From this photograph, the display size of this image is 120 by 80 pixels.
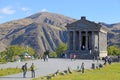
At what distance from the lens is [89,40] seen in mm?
144375

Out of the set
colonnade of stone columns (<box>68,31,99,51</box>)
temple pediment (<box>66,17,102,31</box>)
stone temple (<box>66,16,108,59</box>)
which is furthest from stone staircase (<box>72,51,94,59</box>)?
temple pediment (<box>66,17,102,31</box>)

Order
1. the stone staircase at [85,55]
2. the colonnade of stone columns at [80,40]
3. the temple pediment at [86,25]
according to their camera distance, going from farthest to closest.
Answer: the colonnade of stone columns at [80,40] < the temple pediment at [86,25] < the stone staircase at [85,55]

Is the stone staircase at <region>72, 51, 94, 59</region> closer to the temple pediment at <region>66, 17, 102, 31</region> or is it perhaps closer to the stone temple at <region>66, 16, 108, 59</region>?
the stone temple at <region>66, 16, 108, 59</region>

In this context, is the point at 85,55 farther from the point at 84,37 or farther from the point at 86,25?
the point at 84,37

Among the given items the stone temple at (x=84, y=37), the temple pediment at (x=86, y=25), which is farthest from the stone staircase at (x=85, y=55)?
the temple pediment at (x=86, y=25)

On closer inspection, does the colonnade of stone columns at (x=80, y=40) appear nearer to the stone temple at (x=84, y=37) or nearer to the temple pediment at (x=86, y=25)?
the stone temple at (x=84, y=37)

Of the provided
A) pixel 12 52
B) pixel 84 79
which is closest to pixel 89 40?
pixel 12 52

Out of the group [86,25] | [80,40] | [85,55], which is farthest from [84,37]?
[85,55]

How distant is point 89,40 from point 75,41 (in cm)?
577

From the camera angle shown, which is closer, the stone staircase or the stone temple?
the stone staircase

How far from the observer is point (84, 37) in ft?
475

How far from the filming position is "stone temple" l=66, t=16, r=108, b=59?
13709 cm

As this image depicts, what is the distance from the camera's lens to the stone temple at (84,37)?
137 metres

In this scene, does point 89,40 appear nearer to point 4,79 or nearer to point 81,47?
point 81,47
